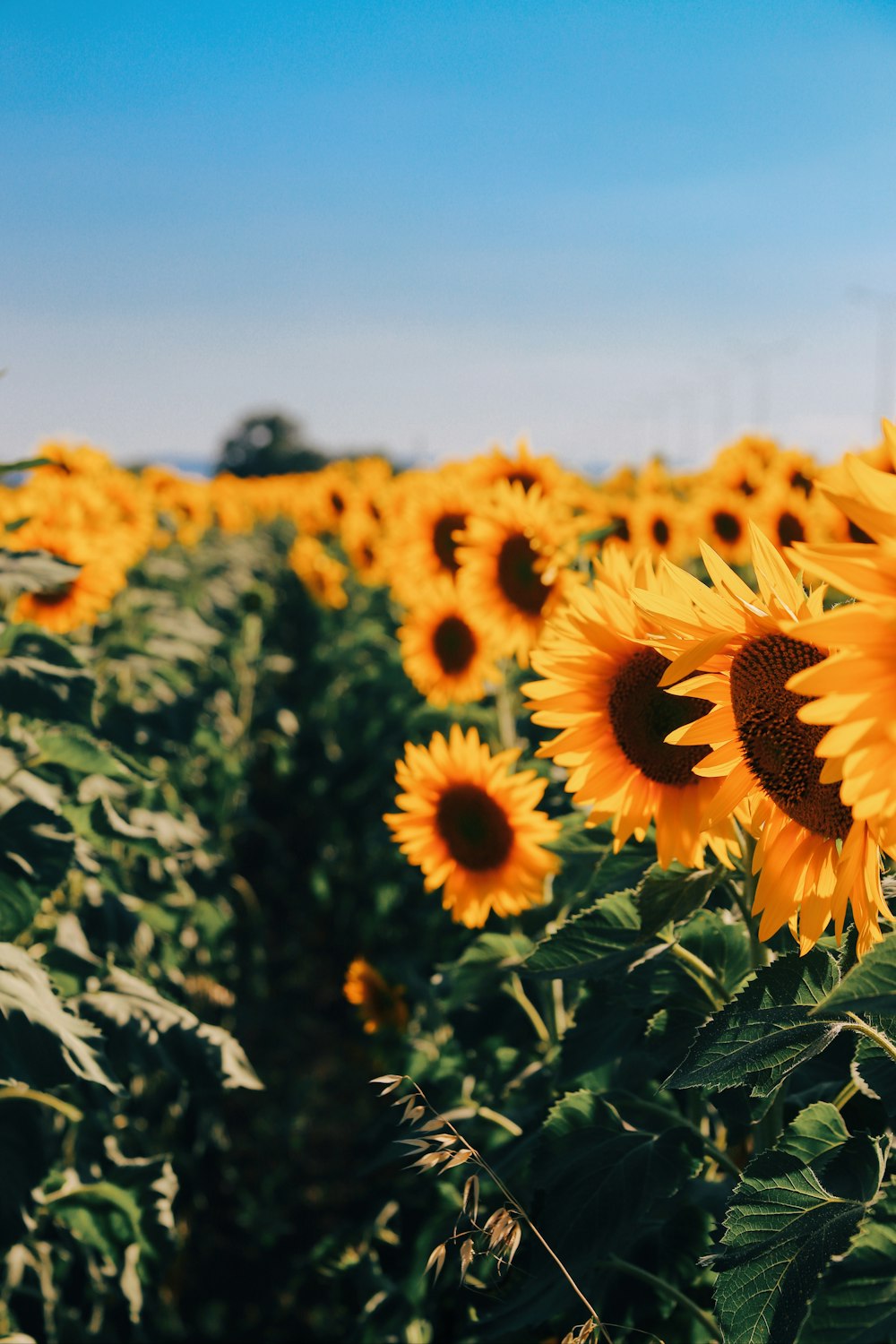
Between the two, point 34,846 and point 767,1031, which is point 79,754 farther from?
point 767,1031

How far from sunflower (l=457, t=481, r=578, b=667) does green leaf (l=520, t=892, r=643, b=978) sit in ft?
6.20

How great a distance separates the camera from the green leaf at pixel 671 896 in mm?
1603

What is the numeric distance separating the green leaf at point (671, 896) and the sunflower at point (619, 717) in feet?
0.23

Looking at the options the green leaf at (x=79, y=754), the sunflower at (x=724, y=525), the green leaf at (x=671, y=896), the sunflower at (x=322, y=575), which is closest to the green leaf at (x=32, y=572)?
the green leaf at (x=79, y=754)

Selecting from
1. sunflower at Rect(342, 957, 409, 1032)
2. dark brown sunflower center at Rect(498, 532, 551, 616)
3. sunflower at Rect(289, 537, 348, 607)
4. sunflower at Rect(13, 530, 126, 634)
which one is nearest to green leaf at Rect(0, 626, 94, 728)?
dark brown sunflower center at Rect(498, 532, 551, 616)

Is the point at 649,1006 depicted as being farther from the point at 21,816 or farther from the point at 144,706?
the point at 144,706

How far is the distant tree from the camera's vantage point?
60969mm

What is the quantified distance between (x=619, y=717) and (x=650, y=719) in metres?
0.07

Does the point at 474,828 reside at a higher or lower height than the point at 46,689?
lower

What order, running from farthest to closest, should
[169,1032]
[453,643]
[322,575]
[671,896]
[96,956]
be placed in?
[322,575] → [453,643] → [96,956] → [169,1032] → [671,896]

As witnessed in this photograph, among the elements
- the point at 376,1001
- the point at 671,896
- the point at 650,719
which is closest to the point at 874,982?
the point at 671,896

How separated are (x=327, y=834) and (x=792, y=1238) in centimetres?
707

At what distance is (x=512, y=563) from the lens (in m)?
3.78

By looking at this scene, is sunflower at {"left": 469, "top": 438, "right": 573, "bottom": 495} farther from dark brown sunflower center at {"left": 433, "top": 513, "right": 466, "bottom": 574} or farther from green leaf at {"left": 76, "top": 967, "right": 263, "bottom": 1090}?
green leaf at {"left": 76, "top": 967, "right": 263, "bottom": 1090}
